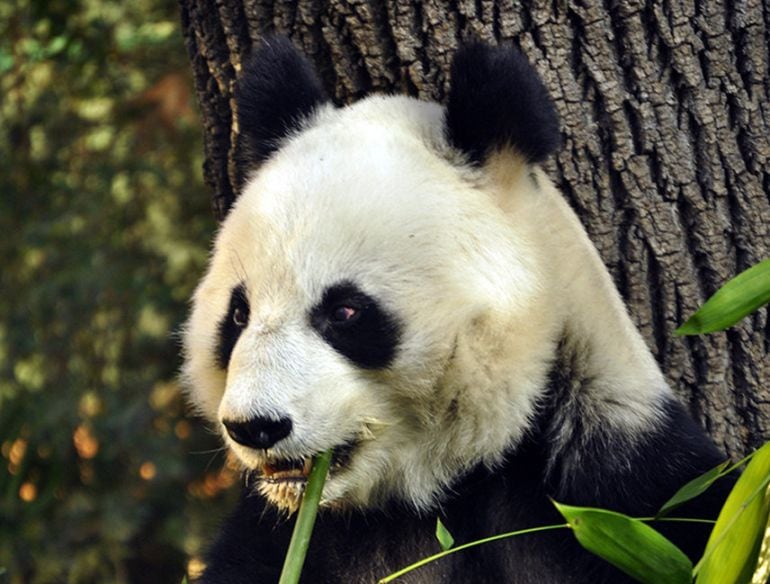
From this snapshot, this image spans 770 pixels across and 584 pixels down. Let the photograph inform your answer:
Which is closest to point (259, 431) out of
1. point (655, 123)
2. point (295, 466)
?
→ point (295, 466)

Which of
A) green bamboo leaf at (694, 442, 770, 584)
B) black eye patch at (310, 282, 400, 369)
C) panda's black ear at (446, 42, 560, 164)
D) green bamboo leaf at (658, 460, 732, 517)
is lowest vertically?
green bamboo leaf at (658, 460, 732, 517)

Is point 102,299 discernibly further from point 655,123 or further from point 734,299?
point 734,299

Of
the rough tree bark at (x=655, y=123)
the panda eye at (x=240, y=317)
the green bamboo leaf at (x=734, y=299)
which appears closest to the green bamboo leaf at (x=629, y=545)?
the green bamboo leaf at (x=734, y=299)

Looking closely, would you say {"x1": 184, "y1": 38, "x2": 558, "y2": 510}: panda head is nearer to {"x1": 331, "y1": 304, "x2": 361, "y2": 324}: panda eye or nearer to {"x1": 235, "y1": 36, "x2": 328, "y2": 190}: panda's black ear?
{"x1": 331, "y1": 304, "x2": 361, "y2": 324}: panda eye

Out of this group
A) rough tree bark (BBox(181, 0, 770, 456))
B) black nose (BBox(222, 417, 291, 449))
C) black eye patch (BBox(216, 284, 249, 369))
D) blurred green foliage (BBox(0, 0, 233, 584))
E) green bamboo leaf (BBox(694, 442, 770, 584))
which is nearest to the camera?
green bamboo leaf (BBox(694, 442, 770, 584))

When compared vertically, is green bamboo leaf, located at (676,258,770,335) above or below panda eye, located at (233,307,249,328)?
above

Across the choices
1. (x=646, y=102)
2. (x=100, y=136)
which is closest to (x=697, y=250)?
(x=646, y=102)

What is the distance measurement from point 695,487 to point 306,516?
0.64 meters

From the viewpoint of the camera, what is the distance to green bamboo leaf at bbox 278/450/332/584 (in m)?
2.07

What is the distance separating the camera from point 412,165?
2.20m

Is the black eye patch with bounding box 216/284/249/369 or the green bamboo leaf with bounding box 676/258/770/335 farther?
the black eye patch with bounding box 216/284/249/369

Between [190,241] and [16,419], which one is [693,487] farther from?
[190,241]

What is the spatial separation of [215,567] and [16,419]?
2556mm

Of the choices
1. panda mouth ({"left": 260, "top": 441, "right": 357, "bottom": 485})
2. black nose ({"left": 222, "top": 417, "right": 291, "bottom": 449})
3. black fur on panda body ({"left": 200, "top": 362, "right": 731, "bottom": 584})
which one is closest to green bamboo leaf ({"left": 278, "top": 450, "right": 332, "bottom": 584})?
panda mouth ({"left": 260, "top": 441, "right": 357, "bottom": 485})
